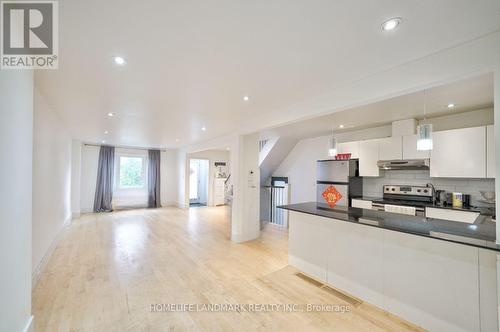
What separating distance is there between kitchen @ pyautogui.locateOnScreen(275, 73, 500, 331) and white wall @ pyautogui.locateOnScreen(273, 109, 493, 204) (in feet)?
0.06

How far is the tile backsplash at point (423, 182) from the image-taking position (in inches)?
132

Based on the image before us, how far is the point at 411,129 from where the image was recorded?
371 cm

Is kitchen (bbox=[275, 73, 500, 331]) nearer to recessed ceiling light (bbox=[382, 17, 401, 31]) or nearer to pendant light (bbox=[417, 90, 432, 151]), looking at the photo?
pendant light (bbox=[417, 90, 432, 151])

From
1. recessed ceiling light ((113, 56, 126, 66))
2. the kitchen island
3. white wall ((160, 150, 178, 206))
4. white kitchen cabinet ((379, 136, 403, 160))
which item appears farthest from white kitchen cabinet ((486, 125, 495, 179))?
white wall ((160, 150, 178, 206))

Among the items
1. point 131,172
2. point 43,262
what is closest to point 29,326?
point 43,262

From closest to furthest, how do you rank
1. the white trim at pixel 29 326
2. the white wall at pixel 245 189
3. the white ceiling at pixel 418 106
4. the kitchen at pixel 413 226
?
the white trim at pixel 29 326, the kitchen at pixel 413 226, the white ceiling at pixel 418 106, the white wall at pixel 245 189

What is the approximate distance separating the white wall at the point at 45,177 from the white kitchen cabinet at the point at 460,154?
5959 mm

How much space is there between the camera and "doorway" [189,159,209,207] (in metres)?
9.82

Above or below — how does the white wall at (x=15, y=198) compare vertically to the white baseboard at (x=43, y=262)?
above

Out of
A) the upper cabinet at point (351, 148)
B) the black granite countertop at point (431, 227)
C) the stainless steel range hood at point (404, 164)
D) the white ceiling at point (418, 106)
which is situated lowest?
the black granite countertop at point (431, 227)

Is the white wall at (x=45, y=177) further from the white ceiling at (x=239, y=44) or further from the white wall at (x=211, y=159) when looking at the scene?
the white wall at (x=211, y=159)

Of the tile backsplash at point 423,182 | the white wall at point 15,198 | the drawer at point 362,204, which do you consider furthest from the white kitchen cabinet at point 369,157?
the white wall at point 15,198

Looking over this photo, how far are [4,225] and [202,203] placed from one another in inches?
339

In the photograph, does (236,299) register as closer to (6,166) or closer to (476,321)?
(476,321)
